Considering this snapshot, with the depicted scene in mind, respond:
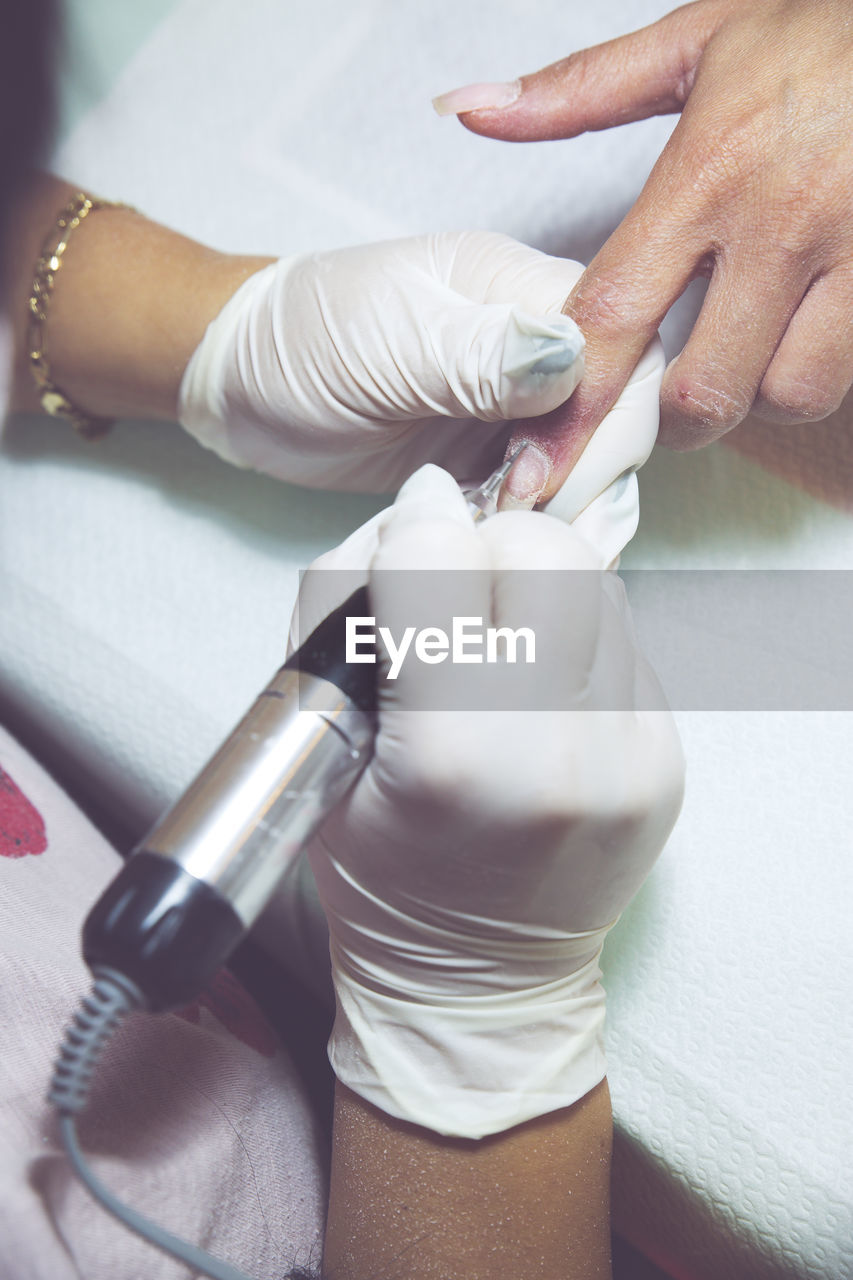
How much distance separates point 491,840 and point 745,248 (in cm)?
46

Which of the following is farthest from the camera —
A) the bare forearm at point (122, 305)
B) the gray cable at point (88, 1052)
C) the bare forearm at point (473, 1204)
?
the bare forearm at point (122, 305)

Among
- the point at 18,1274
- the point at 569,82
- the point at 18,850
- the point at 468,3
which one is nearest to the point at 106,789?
the point at 18,850

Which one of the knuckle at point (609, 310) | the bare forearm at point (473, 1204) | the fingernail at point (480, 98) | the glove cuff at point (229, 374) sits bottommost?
the bare forearm at point (473, 1204)

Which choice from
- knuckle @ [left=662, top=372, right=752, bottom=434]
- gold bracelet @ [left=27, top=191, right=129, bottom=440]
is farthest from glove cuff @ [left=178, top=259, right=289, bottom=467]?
knuckle @ [left=662, top=372, right=752, bottom=434]

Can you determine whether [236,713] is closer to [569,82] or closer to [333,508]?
[333,508]

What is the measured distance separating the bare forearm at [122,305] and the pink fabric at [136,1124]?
0.43m

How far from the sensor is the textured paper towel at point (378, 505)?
0.59m

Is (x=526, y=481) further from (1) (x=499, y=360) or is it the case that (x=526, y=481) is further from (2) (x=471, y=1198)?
(2) (x=471, y=1198)

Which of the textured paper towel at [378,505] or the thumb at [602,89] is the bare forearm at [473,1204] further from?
the thumb at [602,89]

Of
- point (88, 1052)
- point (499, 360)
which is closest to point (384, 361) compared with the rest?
point (499, 360)

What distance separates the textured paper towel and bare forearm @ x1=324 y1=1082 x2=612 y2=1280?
0.08 meters

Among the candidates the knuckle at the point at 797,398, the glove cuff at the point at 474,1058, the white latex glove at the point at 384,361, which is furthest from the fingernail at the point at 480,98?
the glove cuff at the point at 474,1058

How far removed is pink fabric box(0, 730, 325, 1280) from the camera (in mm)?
438

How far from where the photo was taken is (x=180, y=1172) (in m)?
0.51
